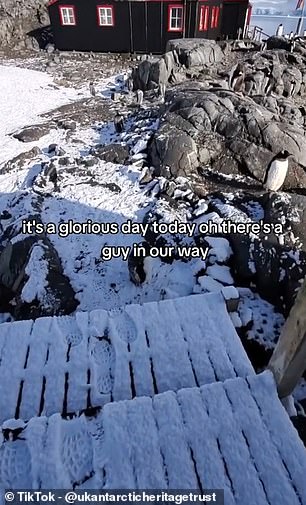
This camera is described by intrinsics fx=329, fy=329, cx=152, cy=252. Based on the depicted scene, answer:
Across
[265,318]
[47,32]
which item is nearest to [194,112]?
[265,318]

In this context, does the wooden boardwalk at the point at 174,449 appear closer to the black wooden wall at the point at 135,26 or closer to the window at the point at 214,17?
the black wooden wall at the point at 135,26

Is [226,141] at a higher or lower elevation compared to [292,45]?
lower

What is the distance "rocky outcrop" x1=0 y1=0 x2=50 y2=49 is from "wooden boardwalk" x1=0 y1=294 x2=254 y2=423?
89.4 ft

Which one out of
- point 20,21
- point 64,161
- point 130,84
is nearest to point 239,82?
point 130,84

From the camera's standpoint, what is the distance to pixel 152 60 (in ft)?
56.0

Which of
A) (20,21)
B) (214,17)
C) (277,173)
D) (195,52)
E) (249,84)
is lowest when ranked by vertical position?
(249,84)

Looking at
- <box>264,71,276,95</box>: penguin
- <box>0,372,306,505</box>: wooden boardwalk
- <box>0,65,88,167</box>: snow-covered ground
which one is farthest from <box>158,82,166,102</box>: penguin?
<box>0,372,306,505</box>: wooden boardwalk

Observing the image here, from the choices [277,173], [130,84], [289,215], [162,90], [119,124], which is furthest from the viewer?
[130,84]

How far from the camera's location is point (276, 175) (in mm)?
7996

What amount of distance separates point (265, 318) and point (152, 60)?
52.8ft

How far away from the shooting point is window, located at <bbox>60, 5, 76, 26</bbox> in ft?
71.1

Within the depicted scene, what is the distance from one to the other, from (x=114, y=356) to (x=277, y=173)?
6232 mm

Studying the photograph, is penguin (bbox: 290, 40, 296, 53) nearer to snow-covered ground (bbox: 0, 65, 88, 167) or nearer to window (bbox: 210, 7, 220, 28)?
window (bbox: 210, 7, 220, 28)

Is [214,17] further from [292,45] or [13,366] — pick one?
[13,366]
